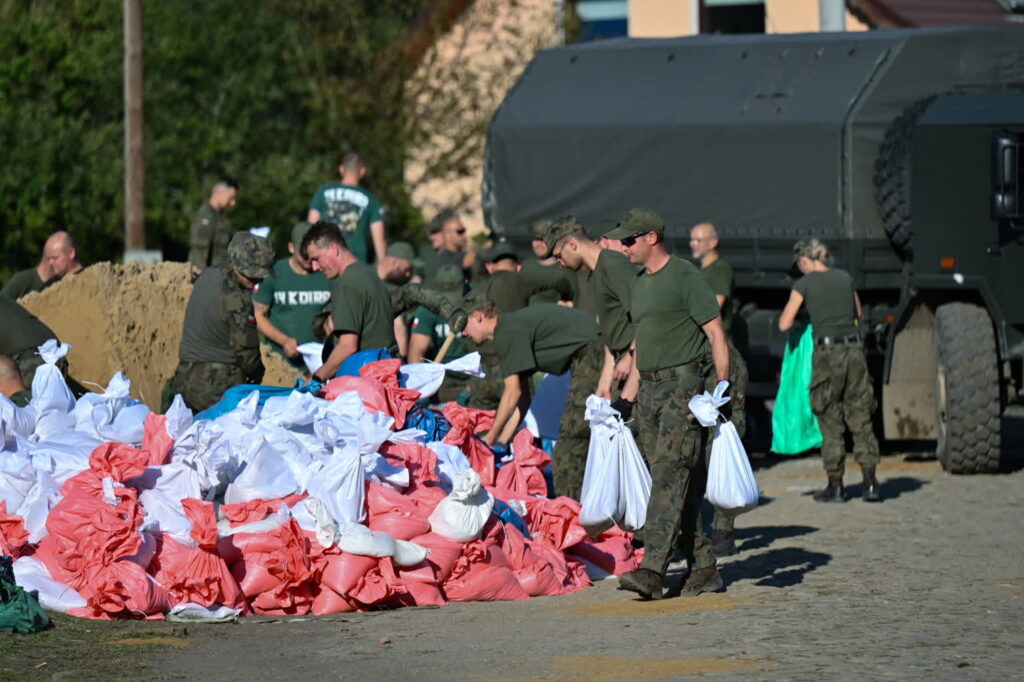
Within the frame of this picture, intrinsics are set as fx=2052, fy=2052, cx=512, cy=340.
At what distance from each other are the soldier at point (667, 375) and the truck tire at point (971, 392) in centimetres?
510

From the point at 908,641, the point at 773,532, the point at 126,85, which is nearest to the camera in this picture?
the point at 908,641

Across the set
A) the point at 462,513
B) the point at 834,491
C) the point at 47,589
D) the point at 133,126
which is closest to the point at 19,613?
the point at 47,589

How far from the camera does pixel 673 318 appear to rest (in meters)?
9.80

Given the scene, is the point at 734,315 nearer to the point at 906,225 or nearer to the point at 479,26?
the point at 906,225

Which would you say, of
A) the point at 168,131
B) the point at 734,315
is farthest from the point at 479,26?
the point at 734,315

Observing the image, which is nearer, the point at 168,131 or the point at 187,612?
the point at 187,612

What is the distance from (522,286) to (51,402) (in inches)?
170

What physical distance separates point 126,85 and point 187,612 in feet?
50.0

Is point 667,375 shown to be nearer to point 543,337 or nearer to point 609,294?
point 609,294

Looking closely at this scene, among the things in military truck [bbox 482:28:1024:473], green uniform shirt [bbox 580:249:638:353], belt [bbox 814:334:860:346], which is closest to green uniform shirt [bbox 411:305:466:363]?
belt [bbox 814:334:860:346]

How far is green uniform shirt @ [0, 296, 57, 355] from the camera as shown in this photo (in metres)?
11.9

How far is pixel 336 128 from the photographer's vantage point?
2959cm

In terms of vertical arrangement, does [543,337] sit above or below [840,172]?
below

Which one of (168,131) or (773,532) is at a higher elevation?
(168,131)
